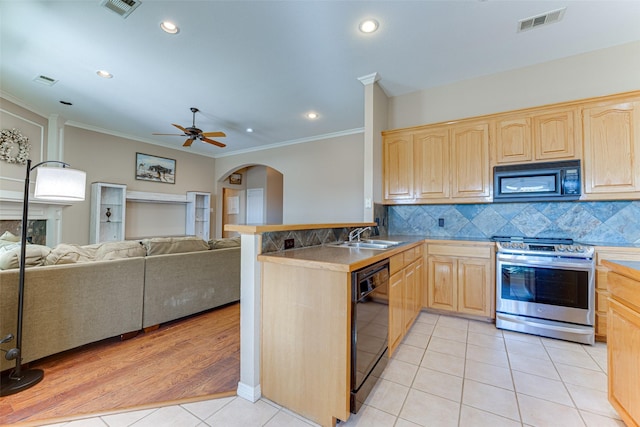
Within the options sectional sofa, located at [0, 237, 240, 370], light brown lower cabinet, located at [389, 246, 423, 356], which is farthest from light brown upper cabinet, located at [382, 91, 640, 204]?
sectional sofa, located at [0, 237, 240, 370]

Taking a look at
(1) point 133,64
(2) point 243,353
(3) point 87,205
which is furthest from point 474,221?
(3) point 87,205

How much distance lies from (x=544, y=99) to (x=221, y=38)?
3605 millimetres

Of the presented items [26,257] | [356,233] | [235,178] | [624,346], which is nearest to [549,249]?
[624,346]

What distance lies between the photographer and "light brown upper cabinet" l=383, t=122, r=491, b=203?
10.3 feet

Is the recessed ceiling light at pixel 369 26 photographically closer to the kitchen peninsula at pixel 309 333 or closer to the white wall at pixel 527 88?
the white wall at pixel 527 88

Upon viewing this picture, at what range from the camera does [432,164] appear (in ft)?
11.2

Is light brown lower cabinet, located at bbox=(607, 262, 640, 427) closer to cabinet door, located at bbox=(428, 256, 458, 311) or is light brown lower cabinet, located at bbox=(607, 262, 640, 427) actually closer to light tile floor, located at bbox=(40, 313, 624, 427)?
light tile floor, located at bbox=(40, 313, 624, 427)

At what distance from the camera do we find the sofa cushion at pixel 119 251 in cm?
243

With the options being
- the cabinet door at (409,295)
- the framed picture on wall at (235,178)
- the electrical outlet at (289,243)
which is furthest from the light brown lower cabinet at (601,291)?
the framed picture on wall at (235,178)

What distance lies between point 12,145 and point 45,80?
50.0 inches

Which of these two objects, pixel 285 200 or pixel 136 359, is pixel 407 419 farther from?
pixel 285 200

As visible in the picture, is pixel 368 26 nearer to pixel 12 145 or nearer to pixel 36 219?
pixel 12 145

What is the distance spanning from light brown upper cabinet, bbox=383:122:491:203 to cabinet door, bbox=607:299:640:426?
189 centimetres

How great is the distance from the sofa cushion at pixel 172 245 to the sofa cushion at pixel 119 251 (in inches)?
3.4
